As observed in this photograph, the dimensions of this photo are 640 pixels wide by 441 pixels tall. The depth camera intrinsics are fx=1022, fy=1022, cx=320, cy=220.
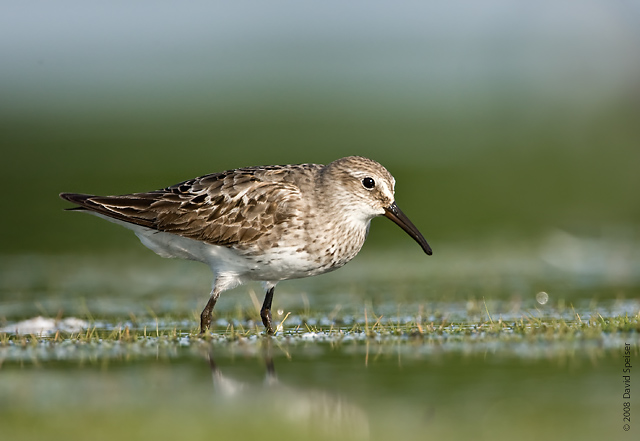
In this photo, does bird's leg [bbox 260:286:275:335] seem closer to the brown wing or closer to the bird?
the bird

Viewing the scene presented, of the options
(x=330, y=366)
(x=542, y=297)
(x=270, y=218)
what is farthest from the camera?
(x=542, y=297)

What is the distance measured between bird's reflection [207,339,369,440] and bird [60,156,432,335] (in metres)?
3.05

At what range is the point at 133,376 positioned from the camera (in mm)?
10000

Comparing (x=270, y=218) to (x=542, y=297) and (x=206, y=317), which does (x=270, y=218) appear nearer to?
(x=206, y=317)

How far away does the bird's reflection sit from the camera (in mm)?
7945

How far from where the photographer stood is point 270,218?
13.0 meters

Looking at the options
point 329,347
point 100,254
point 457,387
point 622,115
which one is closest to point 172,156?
point 100,254

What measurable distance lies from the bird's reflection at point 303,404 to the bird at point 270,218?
3.05 m

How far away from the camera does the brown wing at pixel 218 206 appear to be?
13078 mm

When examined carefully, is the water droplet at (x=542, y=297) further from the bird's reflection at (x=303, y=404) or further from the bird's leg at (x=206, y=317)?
the bird's reflection at (x=303, y=404)

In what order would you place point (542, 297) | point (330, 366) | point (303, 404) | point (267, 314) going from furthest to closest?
point (542, 297)
point (267, 314)
point (330, 366)
point (303, 404)

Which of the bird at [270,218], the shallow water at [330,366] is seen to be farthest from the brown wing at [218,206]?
the shallow water at [330,366]

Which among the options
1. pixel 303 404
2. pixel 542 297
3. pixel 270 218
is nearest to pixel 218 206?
pixel 270 218

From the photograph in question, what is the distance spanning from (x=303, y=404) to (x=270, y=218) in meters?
4.66
